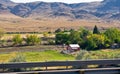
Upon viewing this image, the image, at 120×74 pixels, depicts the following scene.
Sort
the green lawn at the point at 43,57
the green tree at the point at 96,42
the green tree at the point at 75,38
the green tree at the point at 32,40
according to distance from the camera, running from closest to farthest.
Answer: the green lawn at the point at 43,57 → the green tree at the point at 96,42 → the green tree at the point at 75,38 → the green tree at the point at 32,40

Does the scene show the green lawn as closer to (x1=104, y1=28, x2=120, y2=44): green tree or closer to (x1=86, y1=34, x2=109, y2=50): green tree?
(x1=86, y1=34, x2=109, y2=50): green tree

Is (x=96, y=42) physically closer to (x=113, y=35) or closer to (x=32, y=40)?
(x=113, y=35)

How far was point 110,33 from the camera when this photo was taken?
316 ft

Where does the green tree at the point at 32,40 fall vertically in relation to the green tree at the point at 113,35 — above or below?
below

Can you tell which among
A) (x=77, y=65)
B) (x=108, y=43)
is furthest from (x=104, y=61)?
(x=108, y=43)

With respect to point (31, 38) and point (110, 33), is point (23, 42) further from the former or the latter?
point (110, 33)

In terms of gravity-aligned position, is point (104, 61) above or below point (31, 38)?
above

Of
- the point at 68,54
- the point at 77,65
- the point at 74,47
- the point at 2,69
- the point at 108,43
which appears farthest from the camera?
the point at 108,43

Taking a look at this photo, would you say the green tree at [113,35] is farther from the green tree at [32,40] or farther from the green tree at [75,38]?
the green tree at [32,40]

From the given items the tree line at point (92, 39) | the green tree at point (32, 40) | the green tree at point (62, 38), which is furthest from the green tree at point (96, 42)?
the green tree at point (32, 40)

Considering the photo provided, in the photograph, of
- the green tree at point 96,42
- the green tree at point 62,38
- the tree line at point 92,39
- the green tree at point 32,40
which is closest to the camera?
the green tree at point 96,42

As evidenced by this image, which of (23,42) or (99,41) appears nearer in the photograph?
(99,41)

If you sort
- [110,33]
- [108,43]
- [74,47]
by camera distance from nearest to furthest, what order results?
[74,47] < [108,43] < [110,33]

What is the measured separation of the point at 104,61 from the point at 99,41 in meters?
68.9
